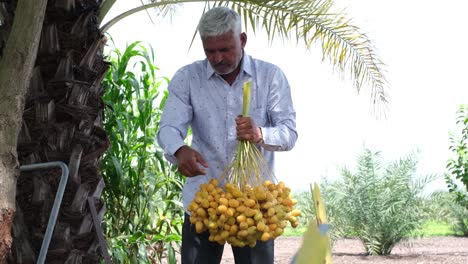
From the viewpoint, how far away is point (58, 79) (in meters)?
3.19

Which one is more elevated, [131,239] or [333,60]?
[333,60]

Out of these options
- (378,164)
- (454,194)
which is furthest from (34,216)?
(454,194)

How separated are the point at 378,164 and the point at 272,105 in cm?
496

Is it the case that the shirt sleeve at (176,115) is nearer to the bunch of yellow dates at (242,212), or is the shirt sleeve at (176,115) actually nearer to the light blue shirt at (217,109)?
the light blue shirt at (217,109)

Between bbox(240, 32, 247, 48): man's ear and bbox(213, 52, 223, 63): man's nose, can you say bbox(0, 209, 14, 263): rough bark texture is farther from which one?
bbox(240, 32, 247, 48): man's ear

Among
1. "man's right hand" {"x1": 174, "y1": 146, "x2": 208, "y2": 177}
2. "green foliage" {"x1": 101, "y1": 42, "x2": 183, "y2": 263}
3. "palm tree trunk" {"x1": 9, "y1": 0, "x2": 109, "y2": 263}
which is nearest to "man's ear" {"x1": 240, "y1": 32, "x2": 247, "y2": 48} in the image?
"man's right hand" {"x1": 174, "y1": 146, "x2": 208, "y2": 177}

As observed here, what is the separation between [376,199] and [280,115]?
5.03 metres

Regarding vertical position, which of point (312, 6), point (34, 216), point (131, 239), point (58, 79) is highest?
point (312, 6)

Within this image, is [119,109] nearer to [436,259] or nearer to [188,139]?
[188,139]

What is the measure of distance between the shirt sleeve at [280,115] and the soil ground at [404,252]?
13.3ft

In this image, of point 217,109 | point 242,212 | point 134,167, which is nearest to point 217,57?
point 217,109

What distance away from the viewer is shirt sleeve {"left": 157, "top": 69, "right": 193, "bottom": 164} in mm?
2957

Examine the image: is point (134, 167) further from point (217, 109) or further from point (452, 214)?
point (452, 214)

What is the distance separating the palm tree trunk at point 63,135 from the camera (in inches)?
124
